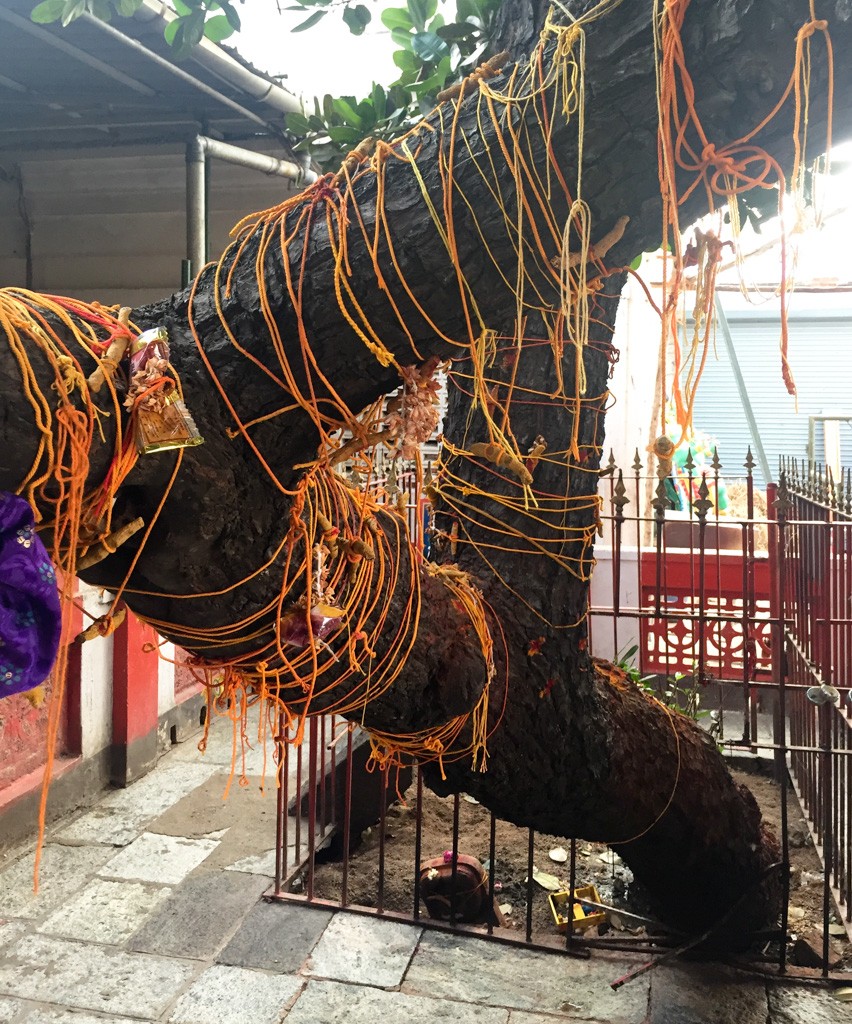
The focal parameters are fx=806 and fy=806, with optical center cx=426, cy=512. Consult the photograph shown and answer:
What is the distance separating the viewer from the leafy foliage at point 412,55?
211 centimetres

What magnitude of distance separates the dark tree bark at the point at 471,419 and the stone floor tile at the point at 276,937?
4.76 feet

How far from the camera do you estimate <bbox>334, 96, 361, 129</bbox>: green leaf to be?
248cm

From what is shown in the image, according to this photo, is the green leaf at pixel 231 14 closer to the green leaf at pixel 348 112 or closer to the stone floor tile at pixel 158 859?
the green leaf at pixel 348 112

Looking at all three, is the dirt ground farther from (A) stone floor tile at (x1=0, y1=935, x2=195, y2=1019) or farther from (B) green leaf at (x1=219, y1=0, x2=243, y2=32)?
(B) green leaf at (x1=219, y1=0, x2=243, y2=32)

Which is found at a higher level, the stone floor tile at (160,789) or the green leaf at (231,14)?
the green leaf at (231,14)

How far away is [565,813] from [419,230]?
2.11 m

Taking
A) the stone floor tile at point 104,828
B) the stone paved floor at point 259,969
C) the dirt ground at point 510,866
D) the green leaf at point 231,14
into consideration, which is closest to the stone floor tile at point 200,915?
the stone paved floor at point 259,969

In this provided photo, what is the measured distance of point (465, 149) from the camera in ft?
4.49

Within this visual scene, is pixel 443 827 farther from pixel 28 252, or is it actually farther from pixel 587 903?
pixel 28 252

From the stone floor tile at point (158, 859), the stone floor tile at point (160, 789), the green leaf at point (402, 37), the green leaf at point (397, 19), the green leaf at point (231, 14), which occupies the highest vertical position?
the green leaf at point (397, 19)

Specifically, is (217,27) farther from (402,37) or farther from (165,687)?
(165,687)

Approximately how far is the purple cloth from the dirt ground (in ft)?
10.2

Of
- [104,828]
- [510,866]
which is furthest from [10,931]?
[510,866]

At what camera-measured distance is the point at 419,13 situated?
2.18m
